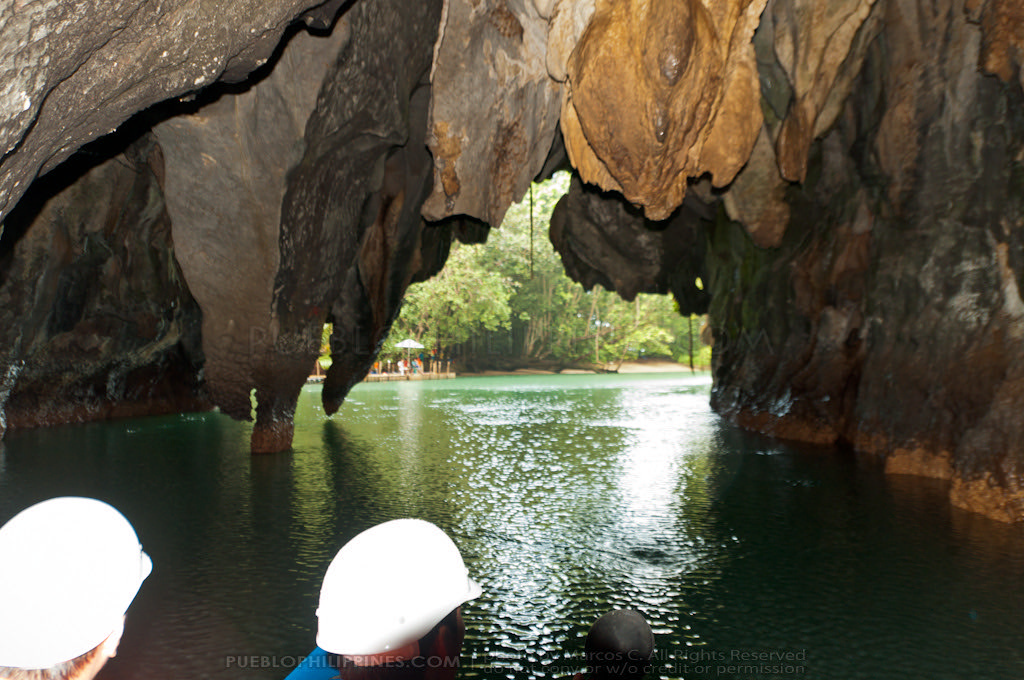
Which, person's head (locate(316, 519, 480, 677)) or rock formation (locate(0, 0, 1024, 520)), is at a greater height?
rock formation (locate(0, 0, 1024, 520))

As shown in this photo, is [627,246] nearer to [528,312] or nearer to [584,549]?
[584,549]

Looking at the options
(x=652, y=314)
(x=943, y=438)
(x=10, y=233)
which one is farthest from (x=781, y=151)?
(x=652, y=314)

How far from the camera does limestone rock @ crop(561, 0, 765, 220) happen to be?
4988 millimetres

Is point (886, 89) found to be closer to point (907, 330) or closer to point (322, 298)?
point (907, 330)

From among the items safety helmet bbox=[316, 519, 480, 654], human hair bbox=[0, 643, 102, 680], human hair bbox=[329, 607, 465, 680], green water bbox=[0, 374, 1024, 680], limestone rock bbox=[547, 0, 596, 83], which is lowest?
green water bbox=[0, 374, 1024, 680]

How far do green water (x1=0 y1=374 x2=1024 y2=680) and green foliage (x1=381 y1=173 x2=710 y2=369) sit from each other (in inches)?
906

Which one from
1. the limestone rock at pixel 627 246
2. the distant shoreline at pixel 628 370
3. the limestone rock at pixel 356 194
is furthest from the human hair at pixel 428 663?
→ the distant shoreline at pixel 628 370

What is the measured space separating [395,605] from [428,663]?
10 centimetres

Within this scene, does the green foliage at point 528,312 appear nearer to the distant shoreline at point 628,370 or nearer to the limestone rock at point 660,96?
the distant shoreline at point 628,370

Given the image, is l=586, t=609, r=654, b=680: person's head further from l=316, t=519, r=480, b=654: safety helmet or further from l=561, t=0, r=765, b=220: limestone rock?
l=561, t=0, r=765, b=220: limestone rock

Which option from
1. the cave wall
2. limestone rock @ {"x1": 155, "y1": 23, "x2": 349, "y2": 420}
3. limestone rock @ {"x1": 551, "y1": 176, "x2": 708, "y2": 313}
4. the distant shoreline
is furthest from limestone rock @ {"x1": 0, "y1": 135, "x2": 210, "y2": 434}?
the distant shoreline

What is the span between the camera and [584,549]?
4395mm

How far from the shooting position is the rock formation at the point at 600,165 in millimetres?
5133

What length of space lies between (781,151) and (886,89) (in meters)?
1.71
